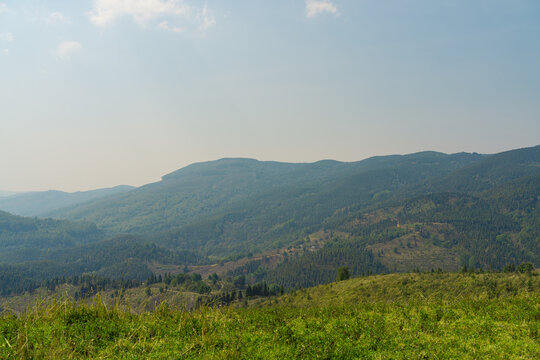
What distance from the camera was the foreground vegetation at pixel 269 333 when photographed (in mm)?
8141

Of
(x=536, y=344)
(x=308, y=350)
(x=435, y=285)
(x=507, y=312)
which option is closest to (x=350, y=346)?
(x=308, y=350)

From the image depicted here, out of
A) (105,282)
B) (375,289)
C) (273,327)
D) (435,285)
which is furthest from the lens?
(105,282)

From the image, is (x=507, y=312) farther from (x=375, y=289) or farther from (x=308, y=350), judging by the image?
(x=375, y=289)

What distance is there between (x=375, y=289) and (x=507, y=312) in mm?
37805

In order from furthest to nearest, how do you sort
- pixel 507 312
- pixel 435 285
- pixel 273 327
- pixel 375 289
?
pixel 375 289, pixel 435 285, pixel 507 312, pixel 273 327

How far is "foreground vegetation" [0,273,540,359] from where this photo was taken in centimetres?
814

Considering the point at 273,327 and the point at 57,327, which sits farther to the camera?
the point at 273,327

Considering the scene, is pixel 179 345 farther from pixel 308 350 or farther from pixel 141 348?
pixel 308 350

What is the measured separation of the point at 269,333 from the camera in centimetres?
975

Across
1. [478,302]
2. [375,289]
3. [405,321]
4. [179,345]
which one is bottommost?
[375,289]

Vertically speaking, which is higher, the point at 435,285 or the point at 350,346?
the point at 350,346

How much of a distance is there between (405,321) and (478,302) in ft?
18.3

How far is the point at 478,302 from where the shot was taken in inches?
540

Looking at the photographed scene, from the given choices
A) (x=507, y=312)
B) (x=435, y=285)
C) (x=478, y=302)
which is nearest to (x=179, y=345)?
(x=507, y=312)
